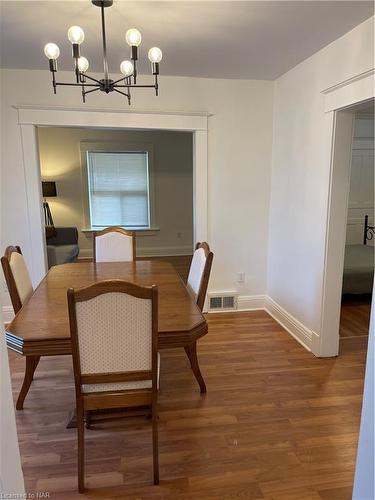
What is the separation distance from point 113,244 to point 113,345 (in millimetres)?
1833

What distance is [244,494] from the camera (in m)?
1.66

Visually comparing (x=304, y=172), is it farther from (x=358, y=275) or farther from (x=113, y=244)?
(x=113, y=244)

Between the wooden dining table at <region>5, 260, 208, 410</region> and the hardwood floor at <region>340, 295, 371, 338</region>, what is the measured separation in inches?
71.9

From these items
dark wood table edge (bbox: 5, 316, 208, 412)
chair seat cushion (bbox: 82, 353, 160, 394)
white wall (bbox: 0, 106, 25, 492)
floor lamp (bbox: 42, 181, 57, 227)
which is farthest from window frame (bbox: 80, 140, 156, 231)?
white wall (bbox: 0, 106, 25, 492)

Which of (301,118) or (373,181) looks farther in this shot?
(373,181)

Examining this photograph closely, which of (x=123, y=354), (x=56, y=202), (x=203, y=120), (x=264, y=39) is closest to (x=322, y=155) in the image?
(x=264, y=39)

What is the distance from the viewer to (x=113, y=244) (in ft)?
10.9

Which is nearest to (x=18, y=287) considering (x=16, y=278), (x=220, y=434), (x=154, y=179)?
(x=16, y=278)

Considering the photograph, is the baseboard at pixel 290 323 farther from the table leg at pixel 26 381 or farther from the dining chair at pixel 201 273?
the table leg at pixel 26 381

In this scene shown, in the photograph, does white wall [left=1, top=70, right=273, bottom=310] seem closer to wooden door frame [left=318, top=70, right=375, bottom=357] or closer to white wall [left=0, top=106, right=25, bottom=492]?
wooden door frame [left=318, top=70, right=375, bottom=357]

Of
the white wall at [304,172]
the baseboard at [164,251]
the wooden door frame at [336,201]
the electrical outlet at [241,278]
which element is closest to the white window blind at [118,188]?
the baseboard at [164,251]

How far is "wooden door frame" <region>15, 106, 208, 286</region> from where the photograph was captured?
11.0ft

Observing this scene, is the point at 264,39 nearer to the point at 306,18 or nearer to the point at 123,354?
the point at 306,18

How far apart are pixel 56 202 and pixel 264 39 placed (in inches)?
203
